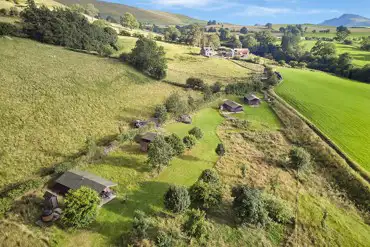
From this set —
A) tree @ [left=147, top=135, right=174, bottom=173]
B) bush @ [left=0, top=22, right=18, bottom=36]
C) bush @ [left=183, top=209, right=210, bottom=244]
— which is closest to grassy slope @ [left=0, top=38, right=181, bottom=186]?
bush @ [left=0, top=22, right=18, bottom=36]

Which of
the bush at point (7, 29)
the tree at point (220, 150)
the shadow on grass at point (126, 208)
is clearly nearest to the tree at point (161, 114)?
the tree at point (220, 150)

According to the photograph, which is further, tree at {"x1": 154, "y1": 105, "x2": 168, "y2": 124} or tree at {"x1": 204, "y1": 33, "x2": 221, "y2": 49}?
tree at {"x1": 204, "y1": 33, "x2": 221, "y2": 49}

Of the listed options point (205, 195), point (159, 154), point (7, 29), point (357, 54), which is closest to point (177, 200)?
point (205, 195)

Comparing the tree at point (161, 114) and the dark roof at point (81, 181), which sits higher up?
the tree at point (161, 114)

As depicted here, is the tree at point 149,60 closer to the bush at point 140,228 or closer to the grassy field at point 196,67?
the grassy field at point 196,67

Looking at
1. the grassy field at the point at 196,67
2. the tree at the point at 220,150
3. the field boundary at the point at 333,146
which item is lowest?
the tree at the point at 220,150

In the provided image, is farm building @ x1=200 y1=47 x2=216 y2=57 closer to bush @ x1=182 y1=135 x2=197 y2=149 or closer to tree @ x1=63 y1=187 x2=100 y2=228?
bush @ x1=182 y1=135 x2=197 y2=149
